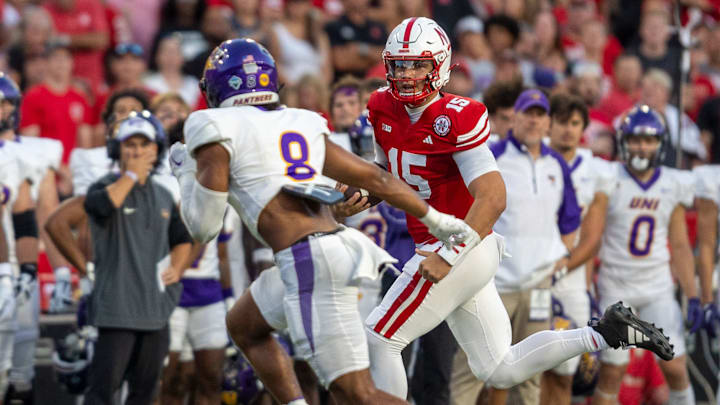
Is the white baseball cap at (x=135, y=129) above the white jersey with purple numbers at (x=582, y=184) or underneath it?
above

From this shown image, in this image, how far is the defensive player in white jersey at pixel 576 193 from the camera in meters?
7.36

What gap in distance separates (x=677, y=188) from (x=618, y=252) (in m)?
0.57

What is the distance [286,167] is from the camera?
192 inches

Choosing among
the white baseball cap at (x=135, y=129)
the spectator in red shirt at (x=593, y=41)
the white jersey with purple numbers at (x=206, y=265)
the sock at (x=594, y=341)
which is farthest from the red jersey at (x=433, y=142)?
the spectator in red shirt at (x=593, y=41)

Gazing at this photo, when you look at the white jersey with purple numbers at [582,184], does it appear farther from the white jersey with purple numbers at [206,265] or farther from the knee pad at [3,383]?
the knee pad at [3,383]

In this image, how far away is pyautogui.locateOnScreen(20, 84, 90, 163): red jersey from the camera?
9242 mm

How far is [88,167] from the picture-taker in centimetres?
736

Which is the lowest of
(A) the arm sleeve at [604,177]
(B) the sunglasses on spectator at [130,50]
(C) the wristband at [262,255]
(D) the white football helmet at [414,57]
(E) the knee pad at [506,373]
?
(E) the knee pad at [506,373]

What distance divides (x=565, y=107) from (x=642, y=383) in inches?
93.5

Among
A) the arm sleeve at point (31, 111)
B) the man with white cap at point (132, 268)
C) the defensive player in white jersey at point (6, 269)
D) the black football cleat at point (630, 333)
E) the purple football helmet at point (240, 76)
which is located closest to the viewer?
the purple football helmet at point (240, 76)

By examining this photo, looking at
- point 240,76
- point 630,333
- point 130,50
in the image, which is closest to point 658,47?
point 130,50

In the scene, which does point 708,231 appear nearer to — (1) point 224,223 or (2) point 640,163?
(2) point 640,163

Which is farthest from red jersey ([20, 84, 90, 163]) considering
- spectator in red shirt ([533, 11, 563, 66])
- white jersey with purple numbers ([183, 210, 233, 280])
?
spectator in red shirt ([533, 11, 563, 66])

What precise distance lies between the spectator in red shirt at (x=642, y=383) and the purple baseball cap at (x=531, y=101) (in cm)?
241
